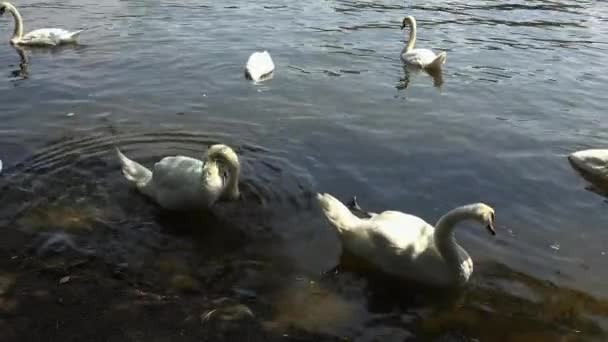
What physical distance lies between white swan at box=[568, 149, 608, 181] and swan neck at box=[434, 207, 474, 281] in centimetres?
388

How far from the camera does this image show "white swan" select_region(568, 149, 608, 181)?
9484 millimetres

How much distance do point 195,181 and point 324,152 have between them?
288 cm

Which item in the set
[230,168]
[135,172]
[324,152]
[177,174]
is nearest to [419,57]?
[324,152]

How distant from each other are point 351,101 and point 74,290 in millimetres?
7831

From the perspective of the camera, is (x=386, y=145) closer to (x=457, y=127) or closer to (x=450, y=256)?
(x=457, y=127)

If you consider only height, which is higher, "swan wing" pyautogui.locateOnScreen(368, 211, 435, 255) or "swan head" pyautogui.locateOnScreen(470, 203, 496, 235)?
"swan head" pyautogui.locateOnScreen(470, 203, 496, 235)

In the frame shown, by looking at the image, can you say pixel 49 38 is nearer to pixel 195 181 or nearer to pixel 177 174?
pixel 177 174

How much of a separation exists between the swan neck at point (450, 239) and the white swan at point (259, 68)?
8311mm

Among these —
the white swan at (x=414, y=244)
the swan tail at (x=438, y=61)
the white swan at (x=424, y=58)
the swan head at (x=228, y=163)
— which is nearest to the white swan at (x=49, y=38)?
the white swan at (x=424, y=58)

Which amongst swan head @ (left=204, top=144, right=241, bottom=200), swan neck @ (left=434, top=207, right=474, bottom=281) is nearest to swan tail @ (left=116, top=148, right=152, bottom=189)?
swan head @ (left=204, top=144, right=241, bottom=200)

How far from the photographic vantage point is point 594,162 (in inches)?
377

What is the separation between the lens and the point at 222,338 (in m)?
6.05

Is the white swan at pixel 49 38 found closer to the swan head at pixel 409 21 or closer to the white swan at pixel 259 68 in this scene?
the white swan at pixel 259 68

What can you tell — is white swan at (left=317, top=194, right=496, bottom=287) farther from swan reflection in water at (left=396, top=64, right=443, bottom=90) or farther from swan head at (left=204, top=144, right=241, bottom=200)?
swan reflection in water at (left=396, top=64, right=443, bottom=90)
